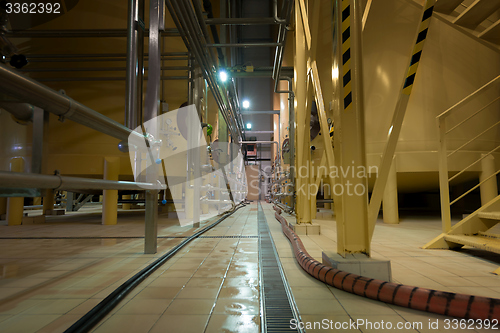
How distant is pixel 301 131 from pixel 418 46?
6.52 feet

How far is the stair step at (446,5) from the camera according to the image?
361 cm

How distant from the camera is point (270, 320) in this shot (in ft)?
3.98

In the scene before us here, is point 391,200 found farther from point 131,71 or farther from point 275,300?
point 131,71

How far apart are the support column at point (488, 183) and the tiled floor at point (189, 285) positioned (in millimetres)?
2236

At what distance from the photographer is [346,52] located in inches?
73.3

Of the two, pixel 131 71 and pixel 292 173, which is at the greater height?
pixel 131 71

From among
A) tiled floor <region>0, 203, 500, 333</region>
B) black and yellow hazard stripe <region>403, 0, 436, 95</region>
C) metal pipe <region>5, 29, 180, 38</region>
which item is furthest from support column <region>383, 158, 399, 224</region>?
metal pipe <region>5, 29, 180, 38</region>

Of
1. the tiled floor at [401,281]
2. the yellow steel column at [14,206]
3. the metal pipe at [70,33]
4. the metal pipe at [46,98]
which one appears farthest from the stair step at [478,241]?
the yellow steel column at [14,206]

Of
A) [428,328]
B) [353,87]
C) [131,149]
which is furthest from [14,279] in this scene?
[353,87]

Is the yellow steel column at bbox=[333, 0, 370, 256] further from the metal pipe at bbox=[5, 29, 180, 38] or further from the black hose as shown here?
the metal pipe at bbox=[5, 29, 180, 38]

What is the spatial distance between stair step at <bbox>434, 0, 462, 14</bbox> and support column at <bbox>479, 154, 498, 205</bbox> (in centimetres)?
217

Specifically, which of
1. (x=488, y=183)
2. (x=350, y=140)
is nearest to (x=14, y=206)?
(x=350, y=140)

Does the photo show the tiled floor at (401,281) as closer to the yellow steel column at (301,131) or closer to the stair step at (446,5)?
the yellow steel column at (301,131)

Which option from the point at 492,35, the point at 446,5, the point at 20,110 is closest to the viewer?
the point at 20,110
